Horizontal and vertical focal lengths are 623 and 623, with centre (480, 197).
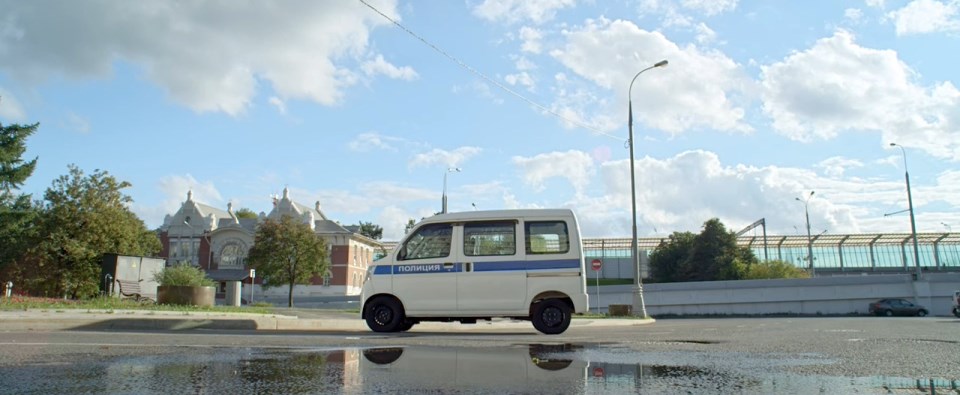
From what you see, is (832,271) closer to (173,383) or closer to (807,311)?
(807,311)

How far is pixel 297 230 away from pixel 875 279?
147ft

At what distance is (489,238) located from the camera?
36.9 feet

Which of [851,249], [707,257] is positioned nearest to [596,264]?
[707,257]

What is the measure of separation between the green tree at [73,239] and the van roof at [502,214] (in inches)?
1068

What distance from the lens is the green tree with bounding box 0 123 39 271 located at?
39938 mm

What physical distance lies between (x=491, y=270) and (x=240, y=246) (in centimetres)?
7634

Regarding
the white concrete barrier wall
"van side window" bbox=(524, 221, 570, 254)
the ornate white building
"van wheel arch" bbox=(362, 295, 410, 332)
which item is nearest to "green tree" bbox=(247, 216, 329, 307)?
the ornate white building

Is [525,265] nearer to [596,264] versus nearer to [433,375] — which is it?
[433,375]

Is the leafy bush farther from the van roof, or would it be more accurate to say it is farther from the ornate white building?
the ornate white building

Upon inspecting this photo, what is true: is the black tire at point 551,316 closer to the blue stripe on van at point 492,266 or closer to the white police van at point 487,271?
the white police van at point 487,271

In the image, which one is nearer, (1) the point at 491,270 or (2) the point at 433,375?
(2) the point at 433,375

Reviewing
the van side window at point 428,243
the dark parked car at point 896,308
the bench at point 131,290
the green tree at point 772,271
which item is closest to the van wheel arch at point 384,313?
the van side window at point 428,243

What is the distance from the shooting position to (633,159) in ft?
87.7

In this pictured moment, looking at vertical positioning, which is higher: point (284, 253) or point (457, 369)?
point (284, 253)
